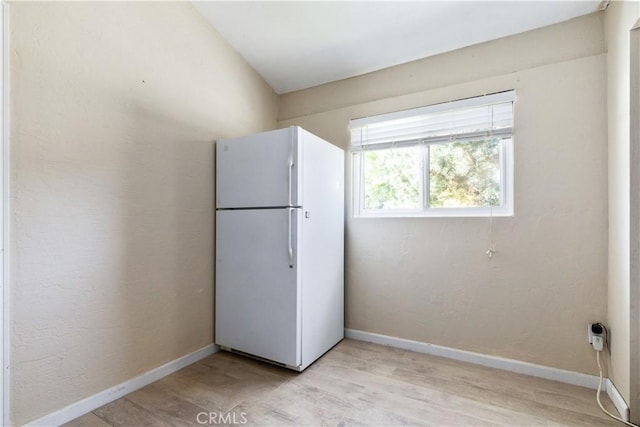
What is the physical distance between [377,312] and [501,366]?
0.89m

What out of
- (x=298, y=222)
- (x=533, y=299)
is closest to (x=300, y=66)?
(x=298, y=222)

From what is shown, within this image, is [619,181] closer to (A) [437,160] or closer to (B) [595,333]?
(B) [595,333]

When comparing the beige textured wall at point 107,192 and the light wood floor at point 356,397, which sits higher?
the beige textured wall at point 107,192

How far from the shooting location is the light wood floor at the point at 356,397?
1.55 metres

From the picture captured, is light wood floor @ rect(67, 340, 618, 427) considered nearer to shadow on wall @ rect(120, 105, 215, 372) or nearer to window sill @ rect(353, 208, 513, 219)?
shadow on wall @ rect(120, 105, 215, 372)

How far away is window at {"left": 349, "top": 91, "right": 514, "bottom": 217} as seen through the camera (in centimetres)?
212

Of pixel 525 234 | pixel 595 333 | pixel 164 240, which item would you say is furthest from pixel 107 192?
pixel 595 333

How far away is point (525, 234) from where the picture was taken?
1994 millimetres

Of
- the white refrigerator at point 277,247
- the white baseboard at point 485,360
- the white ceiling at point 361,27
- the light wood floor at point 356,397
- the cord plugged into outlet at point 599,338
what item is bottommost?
the light wood floor at point 356,397

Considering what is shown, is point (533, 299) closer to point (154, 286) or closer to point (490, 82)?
point (490, 82)

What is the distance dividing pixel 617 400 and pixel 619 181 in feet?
3.77

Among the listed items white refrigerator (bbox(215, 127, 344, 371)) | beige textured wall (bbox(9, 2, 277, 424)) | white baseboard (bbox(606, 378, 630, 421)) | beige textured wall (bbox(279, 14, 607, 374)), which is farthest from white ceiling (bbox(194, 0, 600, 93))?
white baseboard (bbox(606, 378, 630, 421))

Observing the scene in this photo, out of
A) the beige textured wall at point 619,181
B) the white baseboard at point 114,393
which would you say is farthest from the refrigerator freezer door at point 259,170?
the beige textured wall at point 619,181

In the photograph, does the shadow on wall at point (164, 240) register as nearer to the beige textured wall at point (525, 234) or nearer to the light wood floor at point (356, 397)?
the light wood floor at point (356, 397)
